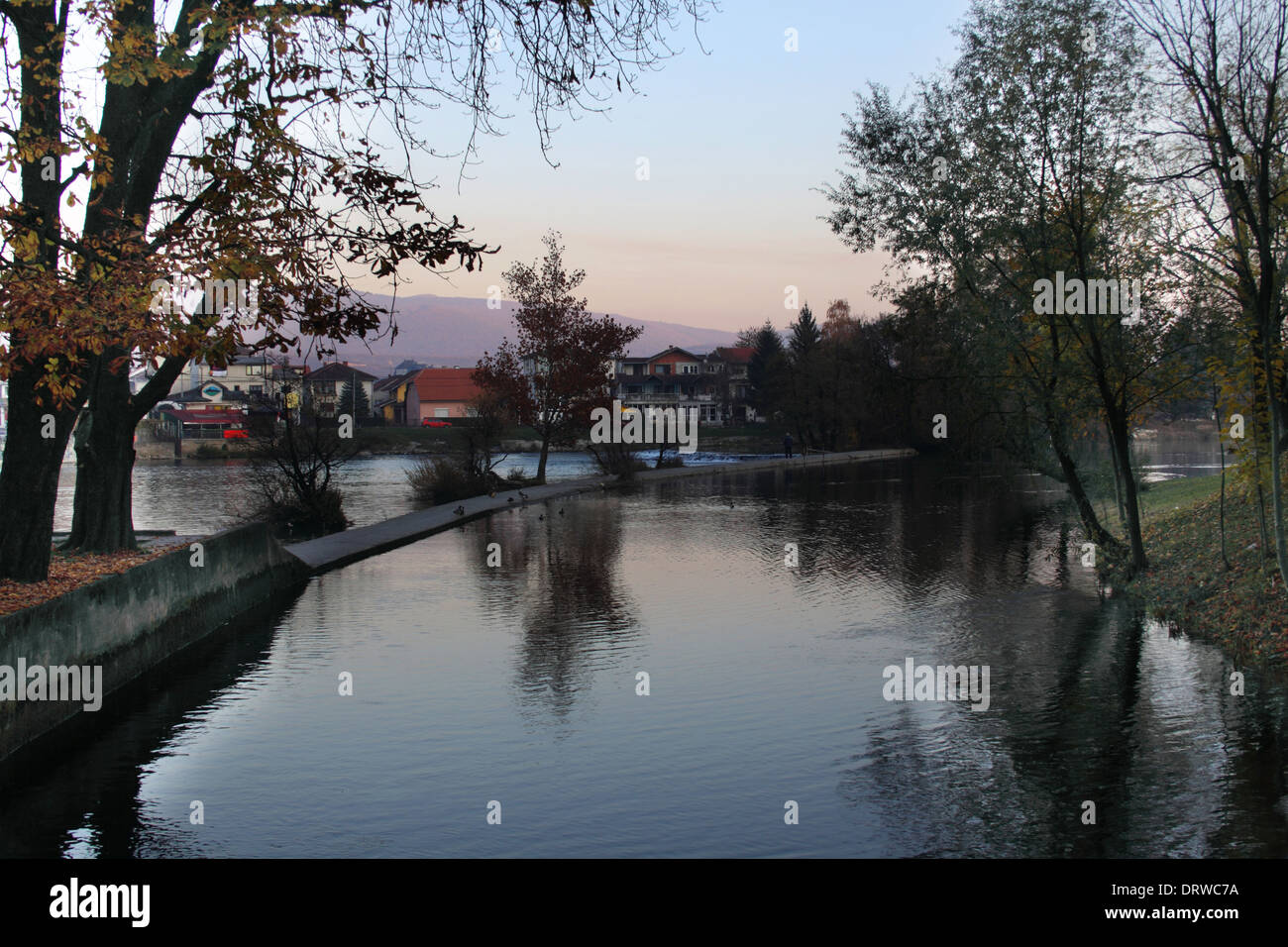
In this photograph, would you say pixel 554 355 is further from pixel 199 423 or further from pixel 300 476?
pixel 199 423

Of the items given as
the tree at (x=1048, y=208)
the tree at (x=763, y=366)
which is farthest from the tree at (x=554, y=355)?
the tree at (x=763, y=366)

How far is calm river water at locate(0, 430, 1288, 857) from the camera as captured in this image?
7.70m

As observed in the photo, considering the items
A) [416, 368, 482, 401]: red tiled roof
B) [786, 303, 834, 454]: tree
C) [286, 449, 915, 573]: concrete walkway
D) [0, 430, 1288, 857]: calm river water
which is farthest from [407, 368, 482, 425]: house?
[0, 430, 1288, 857]: calm river water

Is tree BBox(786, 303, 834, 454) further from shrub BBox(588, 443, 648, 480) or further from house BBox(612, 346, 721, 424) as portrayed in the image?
house BBox(612, 346, 721, 424)

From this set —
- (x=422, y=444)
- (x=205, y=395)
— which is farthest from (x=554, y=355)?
(x=205, y=395)

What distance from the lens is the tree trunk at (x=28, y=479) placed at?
13195 millimetres

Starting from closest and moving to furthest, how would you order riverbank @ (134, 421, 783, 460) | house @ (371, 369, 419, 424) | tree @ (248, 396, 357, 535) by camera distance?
tree @ (248, 396, 357, 535) → riverbank @ (134, 421, 783, 460) → house @ (371, 369, 419, 424)

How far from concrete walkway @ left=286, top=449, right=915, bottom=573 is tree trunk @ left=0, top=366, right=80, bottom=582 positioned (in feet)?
24.5

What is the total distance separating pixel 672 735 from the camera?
33.4ft

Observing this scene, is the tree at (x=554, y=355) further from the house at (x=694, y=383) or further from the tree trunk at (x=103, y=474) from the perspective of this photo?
the house at (x=694, y=383)

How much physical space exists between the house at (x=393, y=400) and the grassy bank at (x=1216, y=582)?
14018 cm

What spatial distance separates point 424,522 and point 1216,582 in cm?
1944

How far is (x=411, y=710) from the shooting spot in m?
11.1
